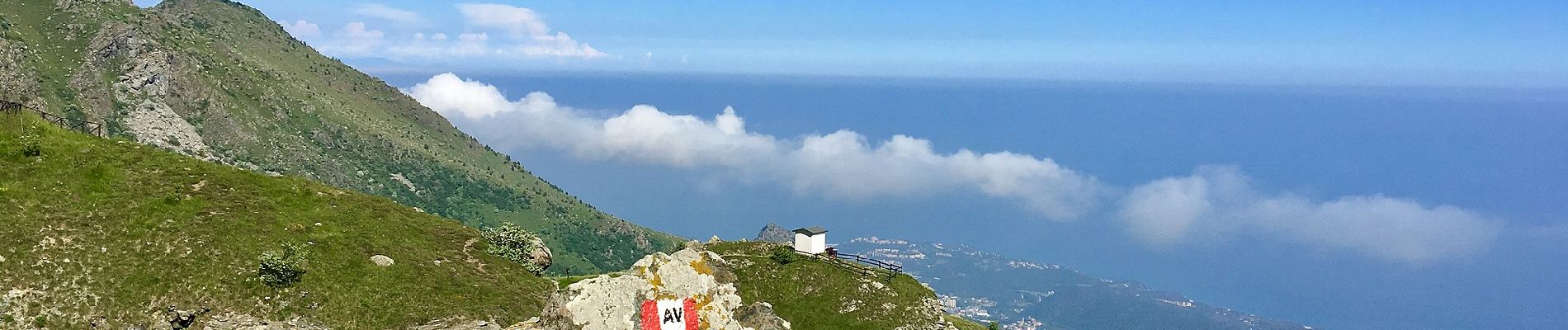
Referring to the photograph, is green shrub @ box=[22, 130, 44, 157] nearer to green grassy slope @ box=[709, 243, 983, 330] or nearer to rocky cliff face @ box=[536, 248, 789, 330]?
rocky cliff face @ box=[536, 248, 789, 330]

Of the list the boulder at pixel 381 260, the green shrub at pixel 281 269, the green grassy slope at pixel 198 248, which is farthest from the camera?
the boulder at pixel 381 260

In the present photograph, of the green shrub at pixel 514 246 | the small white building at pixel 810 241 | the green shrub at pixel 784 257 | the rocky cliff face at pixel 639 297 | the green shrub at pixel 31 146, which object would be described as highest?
the green shrub at pixel 31 146

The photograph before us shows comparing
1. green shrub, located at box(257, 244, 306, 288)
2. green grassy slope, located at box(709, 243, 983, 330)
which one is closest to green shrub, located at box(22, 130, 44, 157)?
green shrub, located at box(257, 244, 306, 288)

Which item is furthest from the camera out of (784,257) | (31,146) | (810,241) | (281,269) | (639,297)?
(810,241)

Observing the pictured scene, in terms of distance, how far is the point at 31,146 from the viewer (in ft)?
145

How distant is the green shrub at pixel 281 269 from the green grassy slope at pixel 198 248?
45 cm

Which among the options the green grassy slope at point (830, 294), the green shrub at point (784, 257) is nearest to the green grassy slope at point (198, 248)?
the green grassy slope at point (830, 294)

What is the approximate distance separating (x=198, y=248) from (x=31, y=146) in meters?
15.4

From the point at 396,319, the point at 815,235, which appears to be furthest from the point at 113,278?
the point at 815,235

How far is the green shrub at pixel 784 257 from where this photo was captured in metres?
52.9

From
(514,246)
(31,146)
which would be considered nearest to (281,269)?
(514,246)

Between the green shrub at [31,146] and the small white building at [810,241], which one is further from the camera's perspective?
the small white building at [810,241]

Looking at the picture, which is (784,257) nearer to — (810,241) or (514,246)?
(810,241)

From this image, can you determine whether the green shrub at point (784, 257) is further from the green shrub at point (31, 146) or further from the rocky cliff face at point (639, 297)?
the green shrub at point (31, 146)
